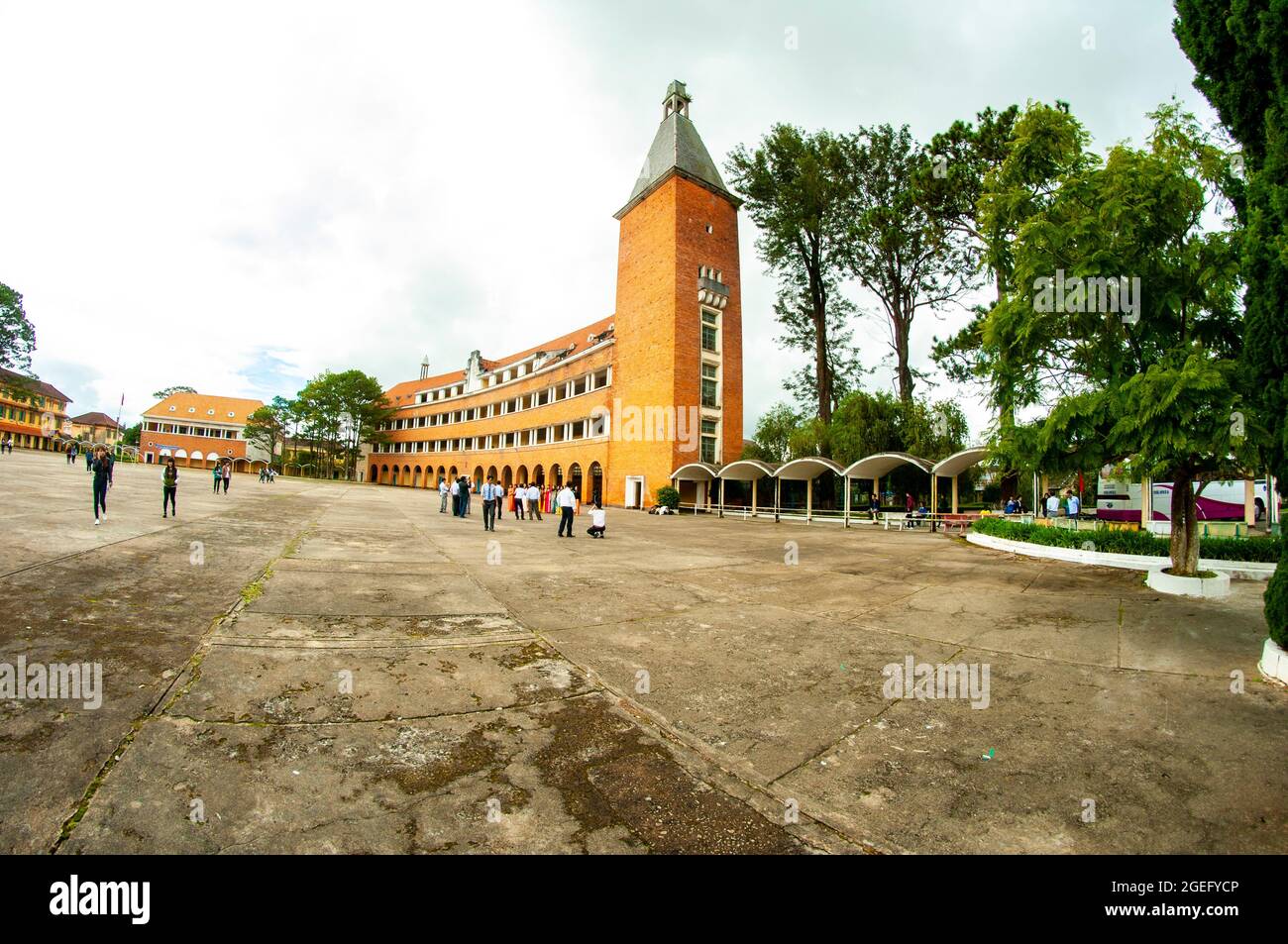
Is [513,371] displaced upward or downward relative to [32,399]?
upward

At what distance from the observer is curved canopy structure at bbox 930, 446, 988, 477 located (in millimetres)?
20578

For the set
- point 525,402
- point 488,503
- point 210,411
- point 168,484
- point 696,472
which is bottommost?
point 488,503

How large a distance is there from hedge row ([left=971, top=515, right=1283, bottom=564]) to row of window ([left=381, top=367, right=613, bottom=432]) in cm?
3163

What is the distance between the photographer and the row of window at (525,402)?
4253 cm

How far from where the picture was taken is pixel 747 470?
31.2 m

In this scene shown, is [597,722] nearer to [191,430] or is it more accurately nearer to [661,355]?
[661,355]

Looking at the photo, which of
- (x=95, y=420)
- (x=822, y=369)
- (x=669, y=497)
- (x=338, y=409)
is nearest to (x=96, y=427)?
(x=95, y=420)

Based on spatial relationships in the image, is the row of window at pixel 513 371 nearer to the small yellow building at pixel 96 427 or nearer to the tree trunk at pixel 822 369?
the tree trunk at pixel 822 369

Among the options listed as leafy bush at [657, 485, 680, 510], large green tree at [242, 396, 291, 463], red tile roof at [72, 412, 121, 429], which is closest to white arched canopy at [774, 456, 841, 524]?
leafy bush at [657, 485, 680, 510]

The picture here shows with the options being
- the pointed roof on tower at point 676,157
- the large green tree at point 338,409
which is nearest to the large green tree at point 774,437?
the pointed roof on tower at point 676,157

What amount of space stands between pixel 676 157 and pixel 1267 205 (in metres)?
38.4

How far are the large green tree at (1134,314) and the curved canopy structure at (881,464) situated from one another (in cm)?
1360
